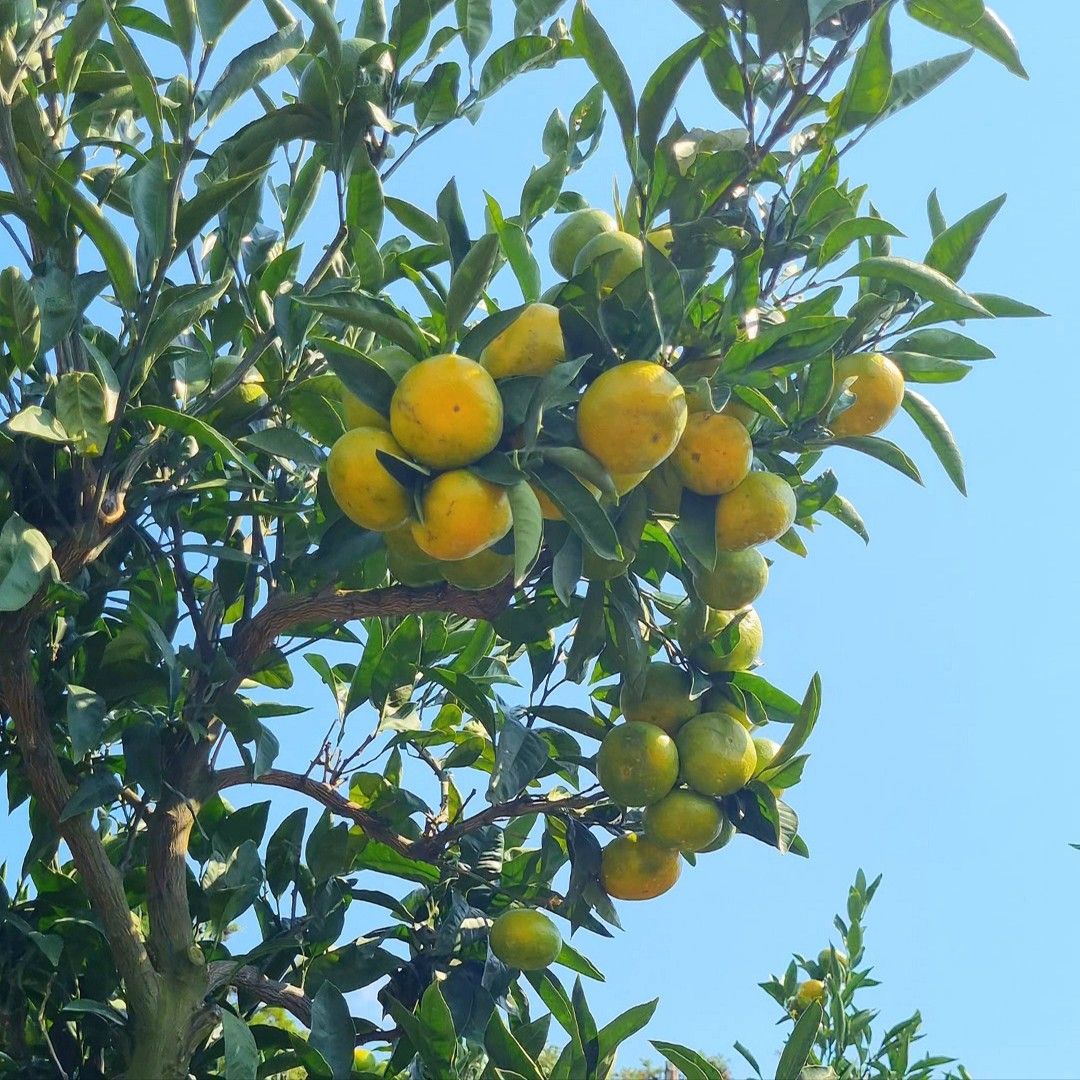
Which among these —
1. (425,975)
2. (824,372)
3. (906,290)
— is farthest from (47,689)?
(906,290)

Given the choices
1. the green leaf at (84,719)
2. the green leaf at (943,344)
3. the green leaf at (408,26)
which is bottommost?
the green leaf at (84,719)

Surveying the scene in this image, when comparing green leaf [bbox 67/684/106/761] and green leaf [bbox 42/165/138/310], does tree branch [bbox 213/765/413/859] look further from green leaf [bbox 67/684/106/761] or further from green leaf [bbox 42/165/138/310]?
green leaf [bbox 42/165/138/310]

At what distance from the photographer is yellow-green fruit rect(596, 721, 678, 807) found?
1866 millimetres

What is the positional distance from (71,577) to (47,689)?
36cm

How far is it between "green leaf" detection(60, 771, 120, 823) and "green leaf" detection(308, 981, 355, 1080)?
419 mm

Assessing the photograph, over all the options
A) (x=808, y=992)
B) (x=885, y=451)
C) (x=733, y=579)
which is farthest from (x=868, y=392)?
(x=808, y=992)

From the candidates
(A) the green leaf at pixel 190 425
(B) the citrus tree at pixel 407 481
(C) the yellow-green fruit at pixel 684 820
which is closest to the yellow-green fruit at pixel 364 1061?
(B) the citrus tree at pixel 407 481

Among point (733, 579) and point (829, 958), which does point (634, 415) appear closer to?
point (733, 579)

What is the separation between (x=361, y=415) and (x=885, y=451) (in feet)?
2.33

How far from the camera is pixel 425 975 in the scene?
214cm

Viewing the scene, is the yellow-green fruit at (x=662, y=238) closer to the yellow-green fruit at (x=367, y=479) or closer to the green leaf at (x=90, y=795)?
the yellow-green fruit at (x=367, y=479)

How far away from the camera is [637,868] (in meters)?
2.02

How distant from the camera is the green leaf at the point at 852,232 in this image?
1.56 m

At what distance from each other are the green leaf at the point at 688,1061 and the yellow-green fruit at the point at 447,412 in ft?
2.93
